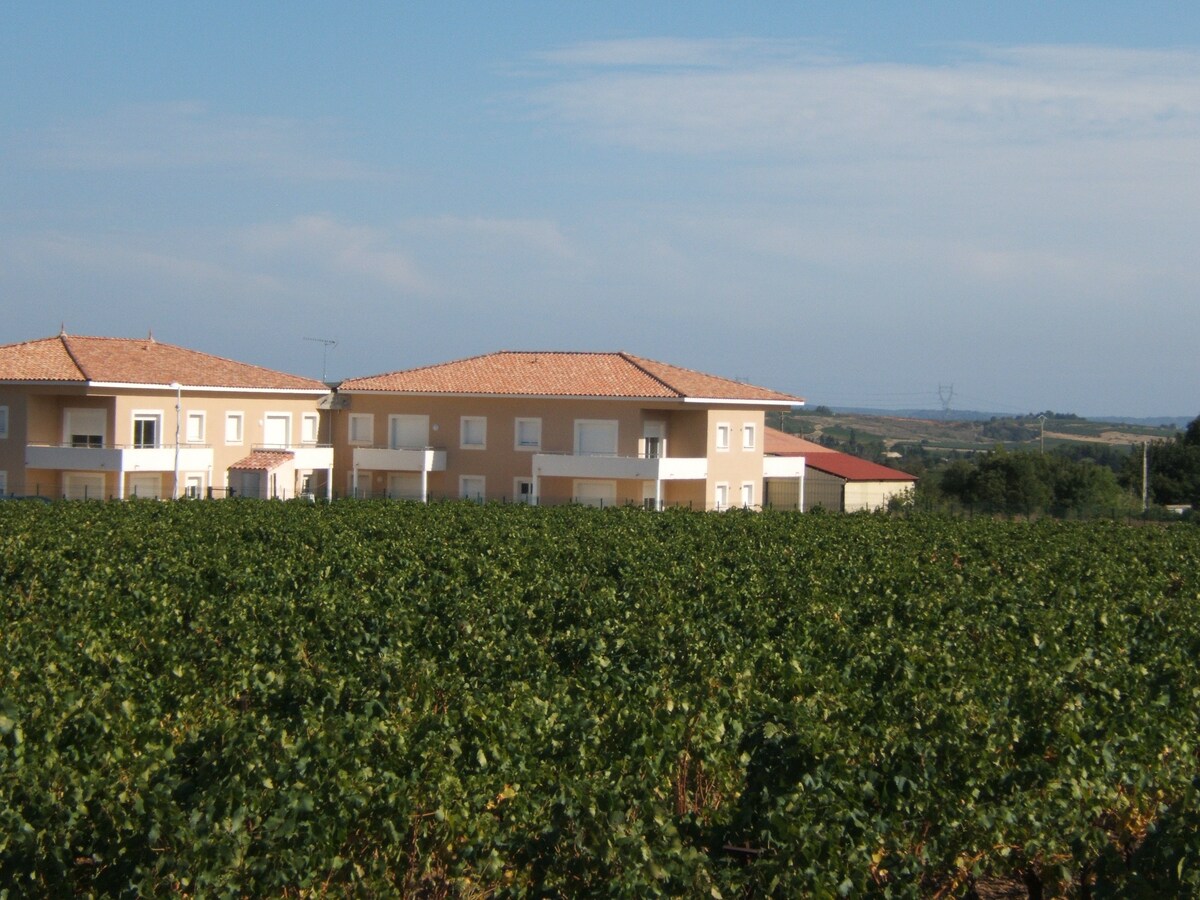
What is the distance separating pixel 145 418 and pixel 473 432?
10.5 metres

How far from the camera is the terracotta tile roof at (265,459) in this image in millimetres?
44053

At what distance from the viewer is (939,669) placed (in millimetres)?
11664

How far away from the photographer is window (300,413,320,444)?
158ft

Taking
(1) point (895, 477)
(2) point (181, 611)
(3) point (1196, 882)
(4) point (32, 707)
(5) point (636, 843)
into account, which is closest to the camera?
(3) point (1196, 882)

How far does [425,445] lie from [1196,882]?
41.8 m

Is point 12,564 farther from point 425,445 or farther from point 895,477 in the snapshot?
point 895,477

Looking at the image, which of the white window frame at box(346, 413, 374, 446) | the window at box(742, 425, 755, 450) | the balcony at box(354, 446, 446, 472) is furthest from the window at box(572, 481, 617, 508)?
the white window frame at box(346, 413, 374, 446)

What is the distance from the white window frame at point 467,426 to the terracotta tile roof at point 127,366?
5.43 meters

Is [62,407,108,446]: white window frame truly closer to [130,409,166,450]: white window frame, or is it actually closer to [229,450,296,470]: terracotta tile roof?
[130,409,166,450]: white window frame

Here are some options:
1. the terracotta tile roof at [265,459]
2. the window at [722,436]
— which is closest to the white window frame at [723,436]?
the window at [722,436]

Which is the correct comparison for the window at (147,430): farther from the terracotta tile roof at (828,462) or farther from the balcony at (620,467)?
the terracotta tile roof at (828,462)

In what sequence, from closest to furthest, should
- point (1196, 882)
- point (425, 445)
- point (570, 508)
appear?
point (1196, 882) < point (570, 508) < point (425, 445)

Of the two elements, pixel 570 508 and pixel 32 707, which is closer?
pixel 32 707

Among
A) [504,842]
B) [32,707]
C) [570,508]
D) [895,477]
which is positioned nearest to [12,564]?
[32,707]
